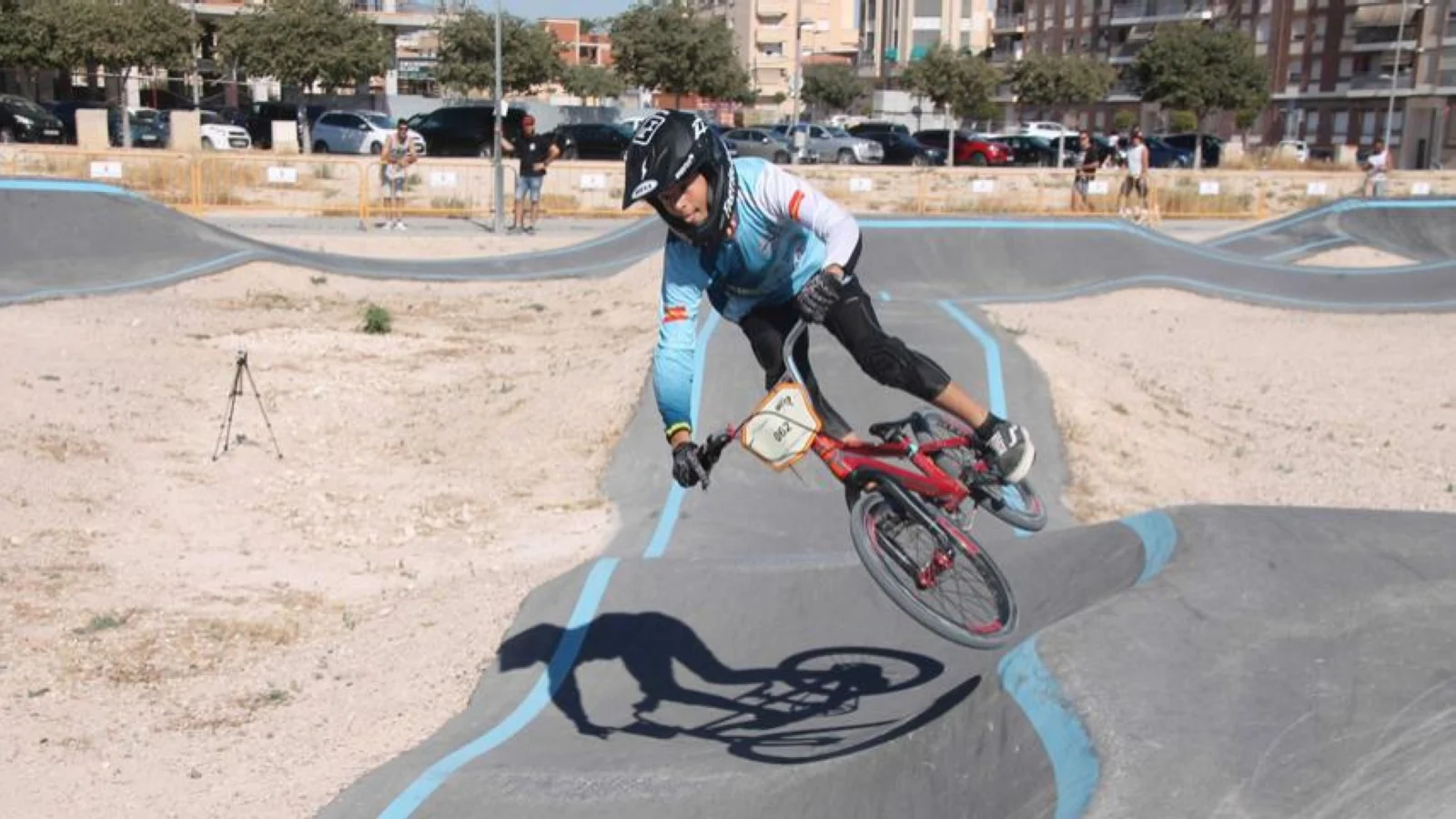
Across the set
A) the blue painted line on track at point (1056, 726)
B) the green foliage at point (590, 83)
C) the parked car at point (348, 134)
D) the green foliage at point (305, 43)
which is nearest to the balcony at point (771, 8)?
the green foliage at point (590, 83)

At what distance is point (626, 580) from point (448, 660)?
115cm

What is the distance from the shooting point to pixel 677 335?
17.5 feet

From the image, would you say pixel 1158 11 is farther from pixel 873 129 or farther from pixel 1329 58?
pixel 873 129

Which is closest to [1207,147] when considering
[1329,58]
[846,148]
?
[846,148]

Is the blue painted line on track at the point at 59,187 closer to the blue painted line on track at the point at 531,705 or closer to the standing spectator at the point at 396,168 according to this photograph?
Result: the standing spectator at the point at 396,168

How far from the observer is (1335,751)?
450 cm

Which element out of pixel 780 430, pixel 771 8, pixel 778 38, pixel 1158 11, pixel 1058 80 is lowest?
pixel 780 430

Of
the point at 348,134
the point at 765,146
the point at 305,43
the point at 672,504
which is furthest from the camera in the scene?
the point at 305,43

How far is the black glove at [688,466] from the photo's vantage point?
5207mm

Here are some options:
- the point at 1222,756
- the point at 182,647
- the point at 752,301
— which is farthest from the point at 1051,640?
the point at 182,647

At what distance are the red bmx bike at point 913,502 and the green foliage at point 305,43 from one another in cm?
4549

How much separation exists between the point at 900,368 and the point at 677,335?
912mm

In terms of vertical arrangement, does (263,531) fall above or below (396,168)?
below

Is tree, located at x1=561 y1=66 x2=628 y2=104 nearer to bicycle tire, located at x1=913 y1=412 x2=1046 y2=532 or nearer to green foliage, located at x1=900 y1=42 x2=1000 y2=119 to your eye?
green foliage, located at x1=900 y1=42 x2=1000 y2=119
